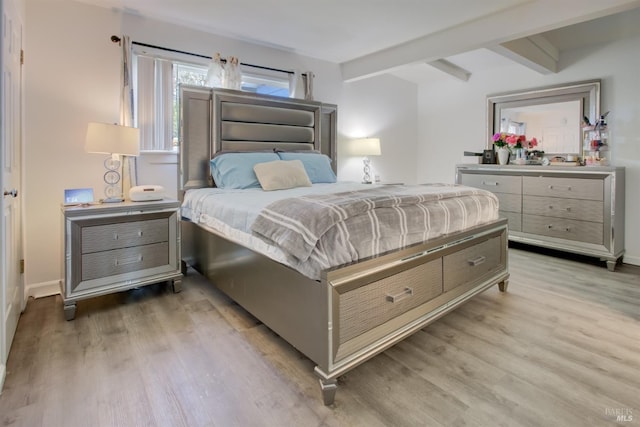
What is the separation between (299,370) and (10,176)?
198 cm

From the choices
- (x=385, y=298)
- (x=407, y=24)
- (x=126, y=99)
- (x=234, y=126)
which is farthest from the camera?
(x=234, y=126)

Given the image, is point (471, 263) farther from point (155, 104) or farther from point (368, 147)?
point (155, 104)

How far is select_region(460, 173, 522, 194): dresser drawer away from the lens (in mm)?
4051

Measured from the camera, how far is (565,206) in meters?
3.66

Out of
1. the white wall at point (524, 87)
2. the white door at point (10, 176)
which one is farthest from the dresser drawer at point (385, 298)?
the white wall at point (524, 87)

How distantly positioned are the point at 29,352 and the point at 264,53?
3370mm

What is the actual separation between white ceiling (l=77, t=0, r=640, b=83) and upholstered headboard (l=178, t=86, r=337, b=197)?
638 millimetres

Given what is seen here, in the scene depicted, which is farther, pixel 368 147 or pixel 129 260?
pixel 368 147

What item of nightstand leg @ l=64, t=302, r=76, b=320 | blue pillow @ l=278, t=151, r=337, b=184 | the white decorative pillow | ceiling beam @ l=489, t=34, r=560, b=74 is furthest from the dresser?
nightstand leg @ l=64, t=302, r=76, b=320

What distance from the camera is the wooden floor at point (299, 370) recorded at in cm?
145

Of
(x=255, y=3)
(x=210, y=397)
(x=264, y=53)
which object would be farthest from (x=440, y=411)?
(x=264, y=53)

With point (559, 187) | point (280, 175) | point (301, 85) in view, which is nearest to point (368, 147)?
Answer: point (301, 85)

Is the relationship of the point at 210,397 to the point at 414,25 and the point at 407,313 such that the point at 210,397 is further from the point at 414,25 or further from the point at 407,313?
the point at 414,25

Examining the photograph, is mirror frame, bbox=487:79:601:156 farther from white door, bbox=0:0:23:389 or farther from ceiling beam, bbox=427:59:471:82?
white door, bbox=0:0:23:389
